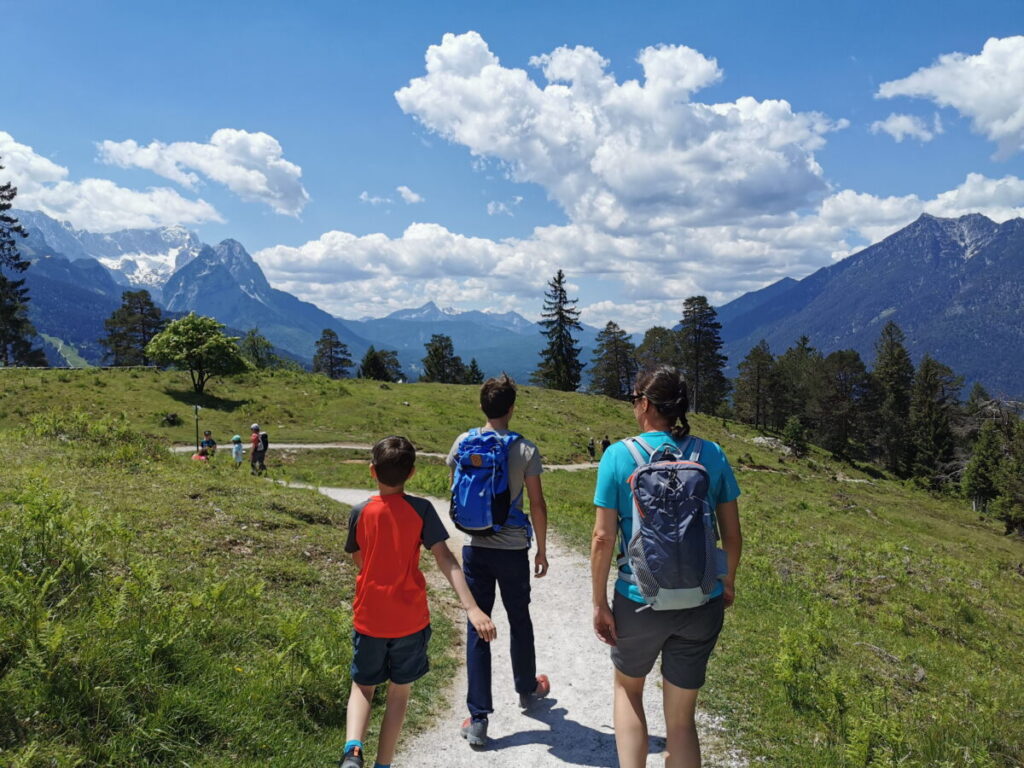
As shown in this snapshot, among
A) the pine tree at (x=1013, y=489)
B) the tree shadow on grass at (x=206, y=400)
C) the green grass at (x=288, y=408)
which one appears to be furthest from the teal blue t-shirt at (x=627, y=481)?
the pine tree at (x=1013, y=489)

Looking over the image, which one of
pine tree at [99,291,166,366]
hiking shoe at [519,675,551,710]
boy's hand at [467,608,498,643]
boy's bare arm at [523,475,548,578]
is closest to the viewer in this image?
boy's hand at [467,608,498,643]

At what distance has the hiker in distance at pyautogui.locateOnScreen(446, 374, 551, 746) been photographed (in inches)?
197

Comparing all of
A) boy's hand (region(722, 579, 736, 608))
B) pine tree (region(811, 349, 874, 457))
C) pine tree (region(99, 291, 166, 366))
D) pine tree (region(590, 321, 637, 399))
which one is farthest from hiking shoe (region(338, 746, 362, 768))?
pine tree (region(99, 291, 166, 366))

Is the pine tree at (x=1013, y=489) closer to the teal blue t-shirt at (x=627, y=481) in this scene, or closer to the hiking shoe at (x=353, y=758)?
the teal blue t-shirt at (x=627, y=481)

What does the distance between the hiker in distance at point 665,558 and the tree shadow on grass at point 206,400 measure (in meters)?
32.9

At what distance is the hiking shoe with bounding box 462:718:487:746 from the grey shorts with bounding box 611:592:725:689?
2068 millimetres

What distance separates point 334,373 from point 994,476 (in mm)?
96600

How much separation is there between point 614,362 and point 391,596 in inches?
3005

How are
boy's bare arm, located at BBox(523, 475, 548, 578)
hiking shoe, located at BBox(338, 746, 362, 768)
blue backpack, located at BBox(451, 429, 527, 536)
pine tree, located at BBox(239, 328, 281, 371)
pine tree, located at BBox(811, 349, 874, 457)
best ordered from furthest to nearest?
pine tree, located at BBox(239, 328, 281, 371) < pine tree, located at BBox(811, 349, 874, 457) < boy's bare arm, located at BBox(523, 475, 548, 578) < blue backpack, located at BBox(451, 429, 527, 536) < hiking shoe, located at BBox(338, 746, 362, 768)

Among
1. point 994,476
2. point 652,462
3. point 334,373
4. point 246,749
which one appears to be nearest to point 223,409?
point 246,749

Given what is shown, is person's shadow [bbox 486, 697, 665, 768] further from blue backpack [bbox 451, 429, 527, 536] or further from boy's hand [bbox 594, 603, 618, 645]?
blue backpack [bbox 451, 429, 527, 536]

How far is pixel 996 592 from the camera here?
15.8 metres

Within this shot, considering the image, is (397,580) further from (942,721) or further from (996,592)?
(996,592)

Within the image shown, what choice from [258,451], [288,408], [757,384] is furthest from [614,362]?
[258,451]
